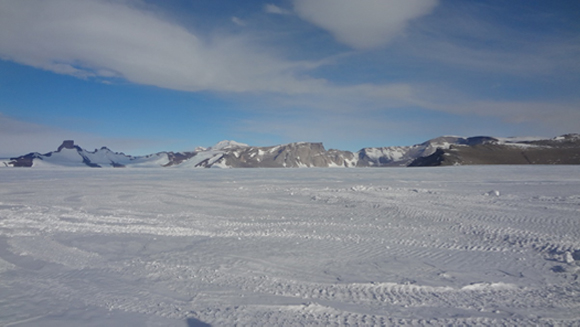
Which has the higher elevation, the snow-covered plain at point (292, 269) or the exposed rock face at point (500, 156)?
the exposed rock face at point (500, 156)

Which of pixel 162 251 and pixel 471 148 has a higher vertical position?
pixel 471 148

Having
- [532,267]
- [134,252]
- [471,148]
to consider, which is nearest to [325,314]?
[532,267]

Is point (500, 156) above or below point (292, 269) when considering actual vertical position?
above

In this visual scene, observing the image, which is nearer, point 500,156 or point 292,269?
point 292,269

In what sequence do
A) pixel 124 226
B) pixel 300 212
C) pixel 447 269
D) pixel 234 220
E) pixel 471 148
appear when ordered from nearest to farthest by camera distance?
pixel 447 269 < pixel 124 226 < pixel 234 220 < pixel 300 212 < pixel 471 148

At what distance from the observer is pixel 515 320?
3938mm

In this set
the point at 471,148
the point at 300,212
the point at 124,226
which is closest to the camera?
the point at 124,226

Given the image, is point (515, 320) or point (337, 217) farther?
point (337, 217)

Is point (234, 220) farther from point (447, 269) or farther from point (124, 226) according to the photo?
point (447, 269)

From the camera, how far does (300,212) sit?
40.4 feet

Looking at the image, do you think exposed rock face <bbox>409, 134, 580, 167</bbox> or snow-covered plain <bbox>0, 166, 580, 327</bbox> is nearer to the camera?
snow-covered plain <bbox>0, 166, 580, 327</bbox>

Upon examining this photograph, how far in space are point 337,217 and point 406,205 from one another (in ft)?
13.8

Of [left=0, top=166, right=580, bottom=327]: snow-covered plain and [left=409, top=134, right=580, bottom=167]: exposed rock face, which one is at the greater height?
[left=409, top=134, right=580, bottom=167]: exposed rock face

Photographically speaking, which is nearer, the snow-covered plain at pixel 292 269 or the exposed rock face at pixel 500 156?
the snow-covered plain at pixel 292 269
